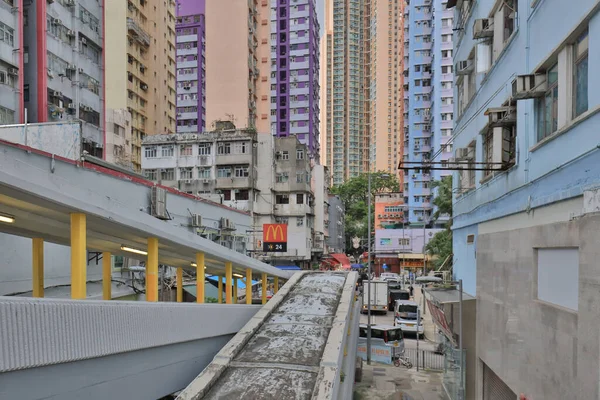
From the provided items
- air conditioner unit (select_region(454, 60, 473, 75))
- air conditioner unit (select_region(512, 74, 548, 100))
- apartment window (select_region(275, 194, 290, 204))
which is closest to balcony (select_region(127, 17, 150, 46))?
apartment window (select_region(275, 194, 290, 204))

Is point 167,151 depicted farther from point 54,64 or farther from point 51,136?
point 51,136

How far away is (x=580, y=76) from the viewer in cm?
670

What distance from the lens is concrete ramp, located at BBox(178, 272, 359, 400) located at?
22.1ft

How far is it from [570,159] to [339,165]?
117 m

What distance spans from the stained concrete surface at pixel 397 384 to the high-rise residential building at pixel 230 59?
1544 inches

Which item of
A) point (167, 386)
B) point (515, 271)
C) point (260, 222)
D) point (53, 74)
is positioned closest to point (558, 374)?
A: point (515, 271)

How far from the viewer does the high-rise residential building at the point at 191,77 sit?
70.8 metres

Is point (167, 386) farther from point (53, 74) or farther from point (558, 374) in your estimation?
point (53, 74)

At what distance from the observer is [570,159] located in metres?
6.65

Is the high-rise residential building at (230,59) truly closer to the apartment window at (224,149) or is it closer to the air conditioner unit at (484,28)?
the apartment window at (224,149)

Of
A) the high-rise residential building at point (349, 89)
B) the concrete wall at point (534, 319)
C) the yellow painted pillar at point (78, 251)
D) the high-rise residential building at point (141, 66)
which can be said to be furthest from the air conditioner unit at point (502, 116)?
the high-rise residential building at point (349, 89)

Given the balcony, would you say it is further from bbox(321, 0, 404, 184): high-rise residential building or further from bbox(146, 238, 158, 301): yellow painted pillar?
bbox(321, 0, 404, 184): high-rise residential building

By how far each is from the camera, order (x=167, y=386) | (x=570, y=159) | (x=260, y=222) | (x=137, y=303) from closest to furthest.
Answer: (x=137, y=303) → (x=570, y=159) → (x=167, y=386) → (x=260, y=222)

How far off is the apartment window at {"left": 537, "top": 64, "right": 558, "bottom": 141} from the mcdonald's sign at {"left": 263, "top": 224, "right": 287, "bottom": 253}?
25496 mm
